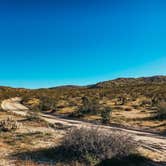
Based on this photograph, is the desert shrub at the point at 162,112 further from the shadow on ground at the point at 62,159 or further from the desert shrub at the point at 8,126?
the shadow on ground at the point at 62,159

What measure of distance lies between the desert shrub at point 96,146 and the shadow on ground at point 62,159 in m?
0.25

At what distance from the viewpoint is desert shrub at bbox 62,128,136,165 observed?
14.1 meters

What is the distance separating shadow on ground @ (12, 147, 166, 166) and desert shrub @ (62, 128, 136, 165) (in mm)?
255

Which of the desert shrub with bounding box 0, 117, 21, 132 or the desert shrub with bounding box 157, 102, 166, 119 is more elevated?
the desert shrub with bounding box 157, 102, 166, 119

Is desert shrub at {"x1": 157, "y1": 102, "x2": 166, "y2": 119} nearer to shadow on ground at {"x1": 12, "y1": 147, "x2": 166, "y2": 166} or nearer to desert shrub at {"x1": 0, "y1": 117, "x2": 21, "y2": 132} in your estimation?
desert shrub at {"x1": 0, "y1": 117, "x2": 21, "y2": 132}

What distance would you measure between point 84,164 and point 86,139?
1.61 m

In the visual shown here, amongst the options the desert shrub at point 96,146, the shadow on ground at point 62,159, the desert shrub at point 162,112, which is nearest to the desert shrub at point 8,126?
the shadow on ground at point 62,159

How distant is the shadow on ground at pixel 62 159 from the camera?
13.4 metres

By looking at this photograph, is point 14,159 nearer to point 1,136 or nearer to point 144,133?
point 1,136

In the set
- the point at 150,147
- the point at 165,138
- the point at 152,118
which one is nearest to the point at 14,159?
the point at 150,147

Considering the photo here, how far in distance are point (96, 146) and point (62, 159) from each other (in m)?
1.52

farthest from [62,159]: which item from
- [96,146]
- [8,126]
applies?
[8,126]

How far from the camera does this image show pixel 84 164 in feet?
43.4

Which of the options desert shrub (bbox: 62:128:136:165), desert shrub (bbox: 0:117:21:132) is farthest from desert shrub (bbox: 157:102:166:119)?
desert shrub (bbox: 62:128:136:165)
